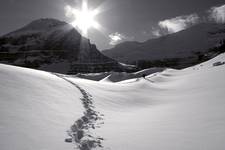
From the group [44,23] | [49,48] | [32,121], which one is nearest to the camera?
[32,121]

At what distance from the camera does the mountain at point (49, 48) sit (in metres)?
128

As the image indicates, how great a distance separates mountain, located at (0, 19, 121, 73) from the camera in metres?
128

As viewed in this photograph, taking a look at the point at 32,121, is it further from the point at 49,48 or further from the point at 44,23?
the point at 44,23

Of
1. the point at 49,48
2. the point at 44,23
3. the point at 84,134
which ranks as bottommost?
the point at 84,134

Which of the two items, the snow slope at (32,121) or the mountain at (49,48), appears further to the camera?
the mountain at (49,48)

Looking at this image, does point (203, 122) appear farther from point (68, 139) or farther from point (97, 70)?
point (97, 70)

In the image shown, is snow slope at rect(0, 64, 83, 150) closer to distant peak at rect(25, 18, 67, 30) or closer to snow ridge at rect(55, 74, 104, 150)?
snow ridge at rect(55, 74, 104, 150)

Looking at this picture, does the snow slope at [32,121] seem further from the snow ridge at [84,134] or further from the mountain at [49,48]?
the mountain at [49,48]

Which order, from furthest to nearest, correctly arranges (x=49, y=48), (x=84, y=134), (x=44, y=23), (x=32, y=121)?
(x=44, y=23) → (x=49, y=48) → (x=84, y=134) → (x=32, y=121)

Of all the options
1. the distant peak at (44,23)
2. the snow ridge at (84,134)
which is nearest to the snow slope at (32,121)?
the snow ridge at (84,134)

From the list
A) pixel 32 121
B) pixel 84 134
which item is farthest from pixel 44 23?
pixel 84 134

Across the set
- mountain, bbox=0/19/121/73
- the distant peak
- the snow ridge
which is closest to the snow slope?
the snow ridge

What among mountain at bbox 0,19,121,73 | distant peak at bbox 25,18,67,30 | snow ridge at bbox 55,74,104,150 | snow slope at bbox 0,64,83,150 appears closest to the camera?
snow slope at bbox 0,64,83,150

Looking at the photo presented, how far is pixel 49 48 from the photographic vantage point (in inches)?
6230
